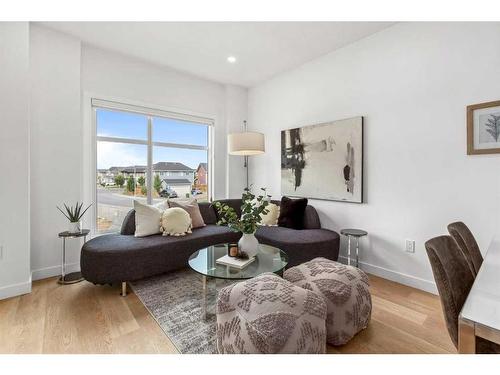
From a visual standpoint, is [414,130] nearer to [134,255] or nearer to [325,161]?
[325,161]

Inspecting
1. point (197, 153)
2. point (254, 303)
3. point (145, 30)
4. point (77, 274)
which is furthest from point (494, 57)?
point (77, 274)

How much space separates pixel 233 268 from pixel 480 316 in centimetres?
146

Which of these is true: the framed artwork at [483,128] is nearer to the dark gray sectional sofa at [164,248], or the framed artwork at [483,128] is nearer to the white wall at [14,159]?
the dark gray sectional sofa at [164,248]

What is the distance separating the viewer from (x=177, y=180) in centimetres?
388

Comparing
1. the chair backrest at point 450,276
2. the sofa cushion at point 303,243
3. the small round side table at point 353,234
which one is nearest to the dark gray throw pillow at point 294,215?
the sofa cushion at point 303,243

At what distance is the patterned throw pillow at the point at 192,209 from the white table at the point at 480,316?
107 inches

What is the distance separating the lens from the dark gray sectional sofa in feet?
7.36

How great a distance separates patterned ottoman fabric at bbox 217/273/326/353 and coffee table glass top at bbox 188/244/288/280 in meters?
0.32

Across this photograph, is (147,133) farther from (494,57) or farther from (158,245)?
(494,57)

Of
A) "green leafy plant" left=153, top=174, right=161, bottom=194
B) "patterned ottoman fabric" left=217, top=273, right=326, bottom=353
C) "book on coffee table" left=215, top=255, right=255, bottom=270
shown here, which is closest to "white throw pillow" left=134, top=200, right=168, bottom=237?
"green leafy plant" left=153, top=174, right=161, bottom=194

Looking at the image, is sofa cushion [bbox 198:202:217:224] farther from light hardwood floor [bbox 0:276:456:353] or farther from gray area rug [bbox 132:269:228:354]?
light hardwood floor [bbox 0:276:456:353]

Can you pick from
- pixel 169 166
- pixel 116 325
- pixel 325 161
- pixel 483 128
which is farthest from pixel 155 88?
pixel 483 128

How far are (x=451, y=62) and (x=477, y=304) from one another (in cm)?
232

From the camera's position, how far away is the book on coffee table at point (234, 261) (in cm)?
194
